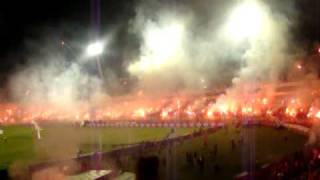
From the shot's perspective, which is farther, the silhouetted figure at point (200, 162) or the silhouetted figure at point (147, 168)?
the silhouetted figure at point (200, 162)

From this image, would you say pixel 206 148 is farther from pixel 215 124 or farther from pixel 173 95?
pixel 173 95

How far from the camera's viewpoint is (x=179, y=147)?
969 inches

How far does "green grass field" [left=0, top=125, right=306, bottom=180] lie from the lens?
19750 mm

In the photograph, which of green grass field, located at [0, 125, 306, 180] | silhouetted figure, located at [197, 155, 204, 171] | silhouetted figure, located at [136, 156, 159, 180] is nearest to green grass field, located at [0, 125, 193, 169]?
green grass field, located at [0, 125, 306, 180]

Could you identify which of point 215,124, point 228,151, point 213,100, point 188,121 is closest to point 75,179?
point 228,151

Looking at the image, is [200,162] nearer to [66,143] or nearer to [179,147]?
[179,147]

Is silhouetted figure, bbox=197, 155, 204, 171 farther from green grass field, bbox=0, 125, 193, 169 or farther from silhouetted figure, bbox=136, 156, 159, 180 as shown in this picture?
silhouetted figure, bbox=136, 156, 159, 180

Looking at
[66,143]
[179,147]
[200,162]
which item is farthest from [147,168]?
[66,143]

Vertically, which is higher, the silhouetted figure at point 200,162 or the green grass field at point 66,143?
the green grass field at point 66,143

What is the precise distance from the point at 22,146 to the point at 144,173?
29.5 m

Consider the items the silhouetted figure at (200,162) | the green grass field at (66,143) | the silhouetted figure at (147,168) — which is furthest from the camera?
the green grass field at (66,143)

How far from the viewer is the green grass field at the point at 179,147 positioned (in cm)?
1975

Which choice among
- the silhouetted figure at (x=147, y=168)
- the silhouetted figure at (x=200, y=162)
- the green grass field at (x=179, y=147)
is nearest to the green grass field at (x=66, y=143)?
the green grass field at (x=179, y=147)

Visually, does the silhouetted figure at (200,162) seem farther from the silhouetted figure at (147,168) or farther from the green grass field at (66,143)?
the silhouetted figure at (147,168)
